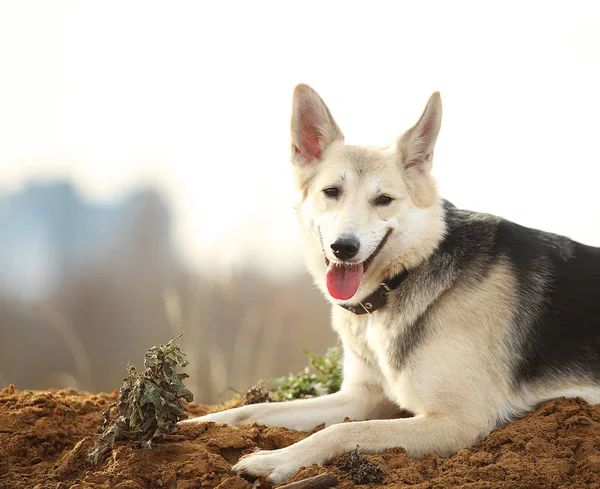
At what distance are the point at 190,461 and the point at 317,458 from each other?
66cm

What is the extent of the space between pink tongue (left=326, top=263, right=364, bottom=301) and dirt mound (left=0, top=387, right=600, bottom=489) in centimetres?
93

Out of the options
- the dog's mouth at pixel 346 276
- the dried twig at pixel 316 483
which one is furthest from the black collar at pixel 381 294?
the dried twig at pixel 316 483

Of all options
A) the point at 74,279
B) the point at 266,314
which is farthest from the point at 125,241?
the point at 266,314

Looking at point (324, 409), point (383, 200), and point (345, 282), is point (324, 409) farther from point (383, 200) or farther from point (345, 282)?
point (383, 200)

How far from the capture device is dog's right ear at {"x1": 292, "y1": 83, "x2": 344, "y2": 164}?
A: 170 inches

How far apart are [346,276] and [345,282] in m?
0.04

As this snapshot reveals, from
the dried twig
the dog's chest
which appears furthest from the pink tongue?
the dried twig

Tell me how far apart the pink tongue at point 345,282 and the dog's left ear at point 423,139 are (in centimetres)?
86

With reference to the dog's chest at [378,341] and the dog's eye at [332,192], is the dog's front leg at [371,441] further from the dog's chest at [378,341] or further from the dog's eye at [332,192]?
the dog's eye at [332,192]

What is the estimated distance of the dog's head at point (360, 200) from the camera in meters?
3.83

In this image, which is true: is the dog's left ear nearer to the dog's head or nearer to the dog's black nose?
the dog's head

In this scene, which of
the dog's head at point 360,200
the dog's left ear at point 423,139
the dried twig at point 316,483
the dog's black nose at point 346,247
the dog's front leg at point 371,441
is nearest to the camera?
the dried twig at point 316,483

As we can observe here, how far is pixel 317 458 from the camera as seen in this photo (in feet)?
10.9

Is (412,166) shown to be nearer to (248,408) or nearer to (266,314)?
(248,408)
